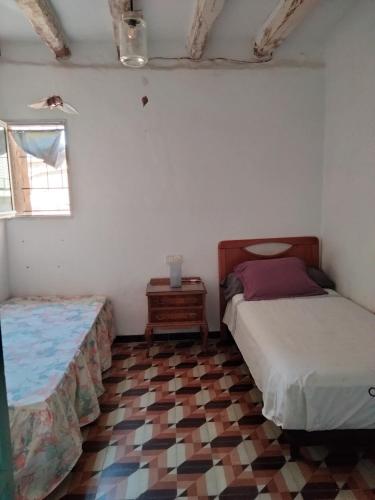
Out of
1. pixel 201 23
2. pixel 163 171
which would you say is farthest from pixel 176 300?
pixel 201 23

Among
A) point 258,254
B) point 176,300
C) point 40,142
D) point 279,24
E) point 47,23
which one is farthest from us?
point 258,254

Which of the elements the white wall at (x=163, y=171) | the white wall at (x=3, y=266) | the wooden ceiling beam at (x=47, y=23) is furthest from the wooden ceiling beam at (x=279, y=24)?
the white wall at (x=3, y=266)

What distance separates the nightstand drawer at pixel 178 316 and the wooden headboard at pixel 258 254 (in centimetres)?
39

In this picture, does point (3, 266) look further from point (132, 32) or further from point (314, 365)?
point (314, 365)

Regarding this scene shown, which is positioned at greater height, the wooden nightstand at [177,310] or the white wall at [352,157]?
the white wall at [352,157]

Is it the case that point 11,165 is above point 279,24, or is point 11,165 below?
below

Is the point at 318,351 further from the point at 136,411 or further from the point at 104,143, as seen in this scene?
the point at 104,143

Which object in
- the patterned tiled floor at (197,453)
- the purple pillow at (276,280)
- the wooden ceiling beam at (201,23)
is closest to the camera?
the patterned tiled floor at (197,453)

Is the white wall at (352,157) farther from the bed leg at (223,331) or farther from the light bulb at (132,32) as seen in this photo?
the light bulb at (132,32)

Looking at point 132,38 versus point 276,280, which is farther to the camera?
point 276,280

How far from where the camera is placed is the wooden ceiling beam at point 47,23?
7.45 ft

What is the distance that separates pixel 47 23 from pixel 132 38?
2.26ft

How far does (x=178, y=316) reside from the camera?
3105 millimetres

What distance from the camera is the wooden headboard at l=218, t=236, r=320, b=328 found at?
339 centimetres
